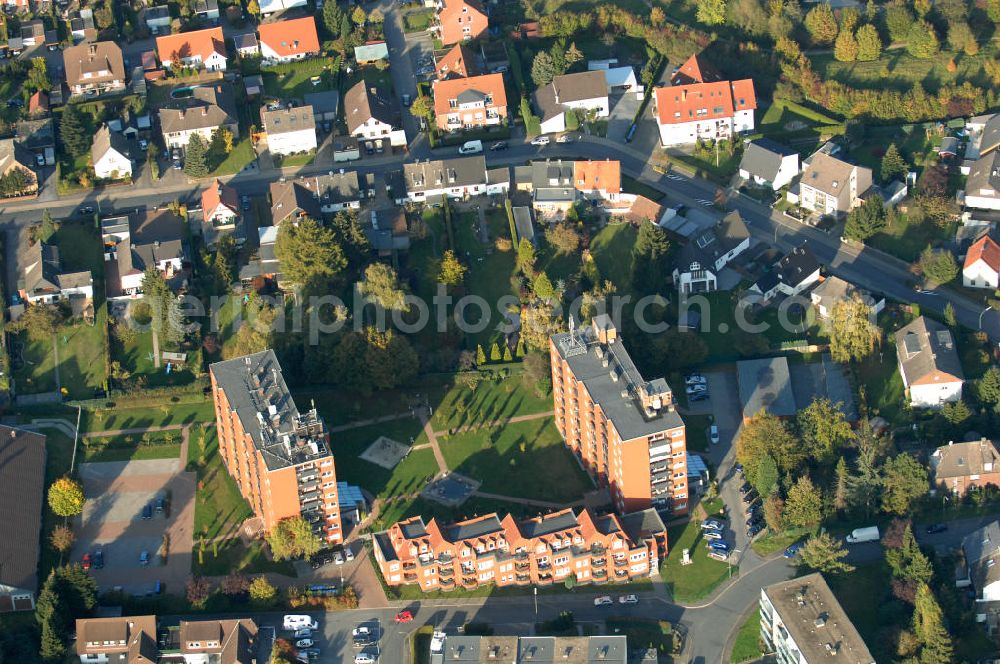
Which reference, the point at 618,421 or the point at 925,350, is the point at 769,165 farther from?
the point at 618,421

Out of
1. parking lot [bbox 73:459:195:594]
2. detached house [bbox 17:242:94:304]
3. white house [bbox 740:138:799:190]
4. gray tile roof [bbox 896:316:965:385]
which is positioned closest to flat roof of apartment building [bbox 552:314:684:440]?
gray tile roof [bbox 896:316:965:385]

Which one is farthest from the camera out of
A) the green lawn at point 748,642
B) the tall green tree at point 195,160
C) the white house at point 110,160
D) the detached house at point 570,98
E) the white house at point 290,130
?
the detached house at point 570,98

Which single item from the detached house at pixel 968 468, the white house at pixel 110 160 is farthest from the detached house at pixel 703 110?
the white house at pixel 110 160

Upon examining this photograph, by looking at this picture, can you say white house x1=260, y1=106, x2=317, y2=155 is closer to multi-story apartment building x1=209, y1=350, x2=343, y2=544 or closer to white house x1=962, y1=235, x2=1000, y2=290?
multi-story apartment building x1=209, y1=350, x2=343, y2=544

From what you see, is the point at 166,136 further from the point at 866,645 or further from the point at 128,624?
the point at 866,645

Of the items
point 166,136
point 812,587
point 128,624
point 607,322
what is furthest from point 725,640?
point 166,136

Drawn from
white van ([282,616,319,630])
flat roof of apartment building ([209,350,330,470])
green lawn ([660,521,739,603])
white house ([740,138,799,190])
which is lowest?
green lawn ([660,521,739,603])

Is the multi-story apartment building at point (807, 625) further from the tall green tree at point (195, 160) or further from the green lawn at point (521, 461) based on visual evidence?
the tall green tree at point (195, 160)
